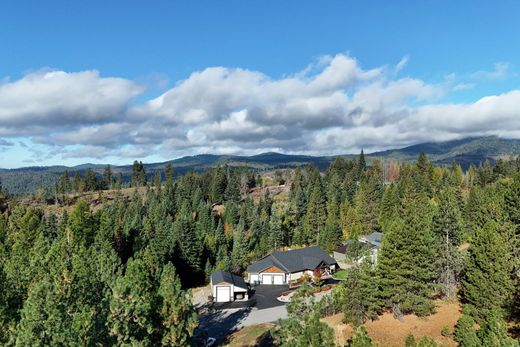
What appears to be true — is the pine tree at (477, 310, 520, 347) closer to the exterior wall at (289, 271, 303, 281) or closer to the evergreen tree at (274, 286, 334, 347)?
the evergreen tree at (274, 286, 334, 347)

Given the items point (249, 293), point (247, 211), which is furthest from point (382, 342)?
point (247, 211)

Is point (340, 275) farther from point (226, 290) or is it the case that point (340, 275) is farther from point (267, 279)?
point (226, 290)

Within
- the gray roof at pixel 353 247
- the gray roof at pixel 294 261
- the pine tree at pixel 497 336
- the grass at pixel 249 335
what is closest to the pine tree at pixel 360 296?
the grass at pixel 249 335

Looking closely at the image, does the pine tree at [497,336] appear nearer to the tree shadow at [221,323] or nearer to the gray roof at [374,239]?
the tree shadow at [221,323]

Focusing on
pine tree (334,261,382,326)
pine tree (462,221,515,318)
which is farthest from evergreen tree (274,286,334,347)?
pine tree (462,221,515,318)

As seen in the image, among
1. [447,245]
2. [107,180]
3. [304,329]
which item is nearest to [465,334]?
[304,329]

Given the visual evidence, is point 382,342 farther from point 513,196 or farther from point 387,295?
point 513,196
